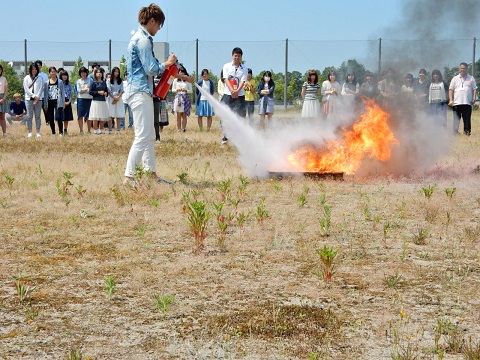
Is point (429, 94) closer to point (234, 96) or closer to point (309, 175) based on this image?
point (234, 96)

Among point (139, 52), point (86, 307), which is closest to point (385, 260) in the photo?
point (86, 307)

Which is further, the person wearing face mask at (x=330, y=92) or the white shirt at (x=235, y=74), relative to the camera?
the person wearing face mask at (x=330, y=92)

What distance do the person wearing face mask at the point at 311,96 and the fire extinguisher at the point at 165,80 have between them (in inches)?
395

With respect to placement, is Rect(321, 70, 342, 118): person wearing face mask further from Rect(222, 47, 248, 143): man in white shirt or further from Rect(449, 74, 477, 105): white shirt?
Rect(222, 47, 248, 143): man in white shirt

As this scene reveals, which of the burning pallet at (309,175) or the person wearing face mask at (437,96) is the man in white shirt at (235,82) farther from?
the person wearing face mask at (437,96)

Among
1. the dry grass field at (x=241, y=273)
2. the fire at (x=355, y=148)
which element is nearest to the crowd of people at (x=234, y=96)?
the fire at (x=355, y=148)

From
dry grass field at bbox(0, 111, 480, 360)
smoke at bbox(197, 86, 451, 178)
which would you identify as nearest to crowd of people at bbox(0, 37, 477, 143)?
smoke at bbox(197, 86, 451, 178)

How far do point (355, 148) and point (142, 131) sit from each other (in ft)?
11.6

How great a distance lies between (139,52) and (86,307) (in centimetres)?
529

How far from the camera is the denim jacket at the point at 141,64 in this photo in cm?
899

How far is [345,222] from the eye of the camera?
7273 millimetres

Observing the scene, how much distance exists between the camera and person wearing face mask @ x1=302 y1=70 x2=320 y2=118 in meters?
19.1

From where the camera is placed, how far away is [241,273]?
5352 millimetres

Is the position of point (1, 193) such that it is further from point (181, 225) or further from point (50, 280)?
point (50, 280)
